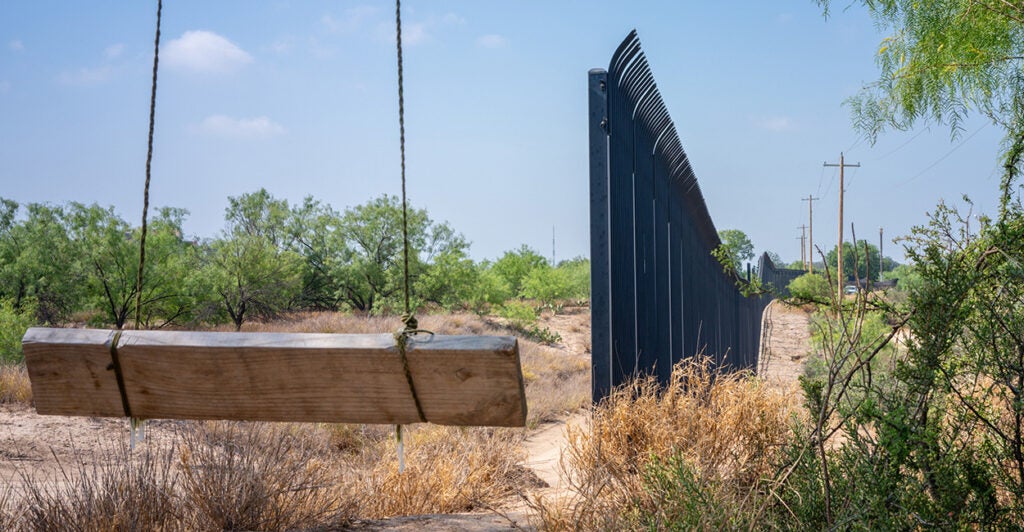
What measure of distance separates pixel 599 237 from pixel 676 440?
153cm

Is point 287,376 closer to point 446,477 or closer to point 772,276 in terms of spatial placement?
point 446,477

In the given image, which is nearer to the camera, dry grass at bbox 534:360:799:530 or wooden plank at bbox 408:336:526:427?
wooden plank at bbox 408:336:526:427

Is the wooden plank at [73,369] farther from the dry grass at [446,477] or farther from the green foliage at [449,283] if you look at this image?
the green foliage at [449,283]

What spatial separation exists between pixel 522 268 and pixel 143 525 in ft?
97.6

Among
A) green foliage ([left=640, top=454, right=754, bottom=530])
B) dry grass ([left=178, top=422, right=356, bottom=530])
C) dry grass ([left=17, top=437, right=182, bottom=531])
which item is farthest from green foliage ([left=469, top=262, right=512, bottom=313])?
green foliage ([left=640, top=454, right=754, bottom=530])

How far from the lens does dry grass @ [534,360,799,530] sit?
4.20 metres

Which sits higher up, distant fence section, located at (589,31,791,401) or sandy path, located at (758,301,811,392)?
distant fence section, located at (589,31,791,401)

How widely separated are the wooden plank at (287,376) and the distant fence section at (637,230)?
3.18 m

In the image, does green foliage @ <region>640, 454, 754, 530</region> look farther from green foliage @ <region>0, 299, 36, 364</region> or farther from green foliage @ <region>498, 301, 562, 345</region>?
green foliage @ <region>498, 301, 562, 345</region>

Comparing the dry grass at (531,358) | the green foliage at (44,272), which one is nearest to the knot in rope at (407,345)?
the dry grass at (531,358)

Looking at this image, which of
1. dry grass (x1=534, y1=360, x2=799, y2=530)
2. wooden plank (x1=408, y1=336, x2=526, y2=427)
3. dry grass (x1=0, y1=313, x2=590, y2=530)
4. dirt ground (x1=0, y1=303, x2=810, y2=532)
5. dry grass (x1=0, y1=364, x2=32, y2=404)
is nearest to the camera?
wooden plank (x1=408, y1=336, x2=526, y2=427)

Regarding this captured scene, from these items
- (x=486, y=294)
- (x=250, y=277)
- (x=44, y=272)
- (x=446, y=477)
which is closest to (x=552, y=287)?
(x=486, y=294)

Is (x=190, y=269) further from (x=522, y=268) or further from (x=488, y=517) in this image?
(x=488, y=517)

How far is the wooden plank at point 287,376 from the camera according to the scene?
229 cm
